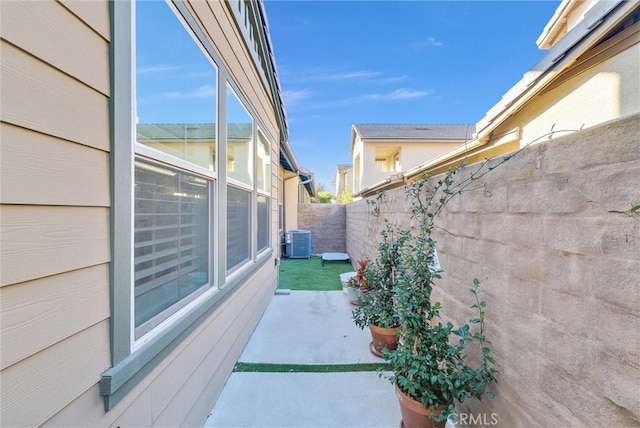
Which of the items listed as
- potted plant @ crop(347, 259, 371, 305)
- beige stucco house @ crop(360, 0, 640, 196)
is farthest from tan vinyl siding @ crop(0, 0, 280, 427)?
potted plant @ crop(347, 259, 371, 305)

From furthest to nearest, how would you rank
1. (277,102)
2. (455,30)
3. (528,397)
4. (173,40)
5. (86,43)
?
1. (455,30)
2. (277,102)
3. (173,40)
4. (528,397)
5. (86,43)

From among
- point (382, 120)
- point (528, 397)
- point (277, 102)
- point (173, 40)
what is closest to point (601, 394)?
point (528, 397)

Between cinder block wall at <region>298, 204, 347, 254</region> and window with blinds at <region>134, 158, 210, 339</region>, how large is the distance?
8.24m

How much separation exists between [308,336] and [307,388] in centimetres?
100

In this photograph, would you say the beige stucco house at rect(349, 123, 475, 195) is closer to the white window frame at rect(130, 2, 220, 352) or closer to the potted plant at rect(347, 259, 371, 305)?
the potted plant at rect(347, 259, 371, 305)

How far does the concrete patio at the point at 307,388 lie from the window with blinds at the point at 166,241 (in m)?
1.01

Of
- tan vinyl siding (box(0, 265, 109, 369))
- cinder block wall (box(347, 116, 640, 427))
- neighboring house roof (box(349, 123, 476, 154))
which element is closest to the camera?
tan vinyl siding (box(0, 265, 109, 369))

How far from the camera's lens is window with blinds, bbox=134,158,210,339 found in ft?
4.55

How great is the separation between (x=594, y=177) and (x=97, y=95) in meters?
1.84

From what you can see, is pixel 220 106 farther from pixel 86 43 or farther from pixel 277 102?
pixel 277 102

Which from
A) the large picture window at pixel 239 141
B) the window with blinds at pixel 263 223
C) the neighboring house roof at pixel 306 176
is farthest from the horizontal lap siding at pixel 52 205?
the neighboring house roof at pixel 306 176

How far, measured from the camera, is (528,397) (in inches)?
50.9

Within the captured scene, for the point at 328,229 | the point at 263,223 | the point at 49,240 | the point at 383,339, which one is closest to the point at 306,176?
the point at 328,229

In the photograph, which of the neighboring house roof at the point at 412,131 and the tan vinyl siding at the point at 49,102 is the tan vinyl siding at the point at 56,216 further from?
the neighboring house roof at the point at 412,131
